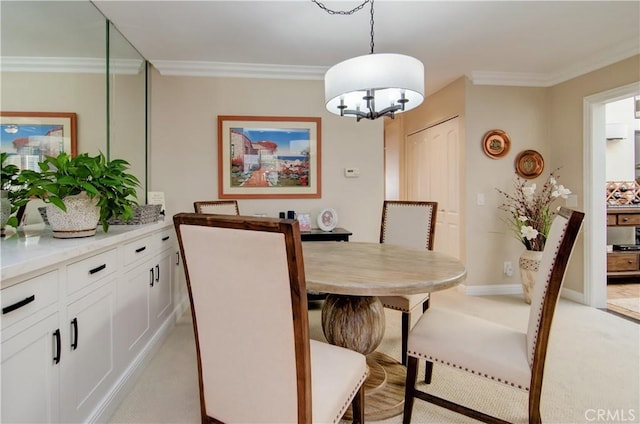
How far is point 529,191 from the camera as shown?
3.27 m

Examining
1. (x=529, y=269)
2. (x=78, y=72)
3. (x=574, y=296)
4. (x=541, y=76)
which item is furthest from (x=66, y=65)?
(x=574, y=296)

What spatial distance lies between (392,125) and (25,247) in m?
5.24

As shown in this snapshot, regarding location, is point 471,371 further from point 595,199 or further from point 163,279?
point 595,199

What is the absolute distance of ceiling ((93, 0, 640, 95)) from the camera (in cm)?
232

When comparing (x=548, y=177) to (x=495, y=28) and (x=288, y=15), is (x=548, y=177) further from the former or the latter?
(x=288, y=15)

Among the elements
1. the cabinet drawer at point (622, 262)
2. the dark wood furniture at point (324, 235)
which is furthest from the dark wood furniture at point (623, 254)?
the dark wood furniture at point (324, 235)

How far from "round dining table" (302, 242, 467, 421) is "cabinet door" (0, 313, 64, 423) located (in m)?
0.97

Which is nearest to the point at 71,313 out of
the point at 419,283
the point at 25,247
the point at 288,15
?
the point at 25,247

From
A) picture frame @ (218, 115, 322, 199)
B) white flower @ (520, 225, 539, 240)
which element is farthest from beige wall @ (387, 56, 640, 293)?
picture frame @ (218, 115, 322, 199)

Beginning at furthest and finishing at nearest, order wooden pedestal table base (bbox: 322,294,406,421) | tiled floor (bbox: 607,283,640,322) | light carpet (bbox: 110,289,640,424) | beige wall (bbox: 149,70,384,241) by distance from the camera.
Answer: beige wall (bbox: 149,70,384,241)
tiled floor (bbox: 607,283,640,322)
wooden pedestal table base (bbox: 322,294,406,421)
light carpet (bbox: 110,289,640,424)

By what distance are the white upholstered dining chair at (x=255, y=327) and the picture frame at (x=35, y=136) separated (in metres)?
1.24

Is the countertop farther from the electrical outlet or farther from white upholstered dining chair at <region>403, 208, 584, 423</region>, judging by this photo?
the electrical outlet

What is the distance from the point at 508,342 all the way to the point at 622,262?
3888 mm

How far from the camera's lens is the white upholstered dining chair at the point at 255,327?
867 millimetres
